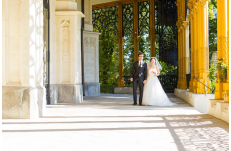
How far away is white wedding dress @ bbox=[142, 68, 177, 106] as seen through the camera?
37.4ft

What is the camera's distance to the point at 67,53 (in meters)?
12.2

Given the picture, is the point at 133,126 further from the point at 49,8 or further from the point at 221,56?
the point at 49,8

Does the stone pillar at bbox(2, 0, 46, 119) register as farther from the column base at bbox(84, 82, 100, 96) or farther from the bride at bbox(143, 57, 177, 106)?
the column base at bbox(84, 82, 100, 96)

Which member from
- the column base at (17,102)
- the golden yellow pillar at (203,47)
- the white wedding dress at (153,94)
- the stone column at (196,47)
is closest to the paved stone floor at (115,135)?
the column base at (17,102)

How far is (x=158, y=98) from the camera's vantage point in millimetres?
11508

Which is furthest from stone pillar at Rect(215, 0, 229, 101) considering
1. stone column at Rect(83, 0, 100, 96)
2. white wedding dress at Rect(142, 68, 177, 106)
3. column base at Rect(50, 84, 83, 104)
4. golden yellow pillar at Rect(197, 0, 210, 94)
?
stone column at Rect(83, 0, 100, 96)

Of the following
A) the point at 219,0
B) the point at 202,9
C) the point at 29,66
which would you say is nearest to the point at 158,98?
the point at 202,9


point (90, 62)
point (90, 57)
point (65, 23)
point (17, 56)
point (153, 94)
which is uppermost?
point (65, 23)

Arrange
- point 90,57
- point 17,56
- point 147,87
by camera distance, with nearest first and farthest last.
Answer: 1. point 17,56
2. point 147,87
3. point 90,57

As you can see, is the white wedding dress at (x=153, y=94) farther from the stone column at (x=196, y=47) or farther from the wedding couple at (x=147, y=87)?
the stone column at (x=196, y=47)

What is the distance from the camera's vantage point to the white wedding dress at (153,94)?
1139 cm

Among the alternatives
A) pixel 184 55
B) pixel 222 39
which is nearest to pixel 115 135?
pixel 222 39

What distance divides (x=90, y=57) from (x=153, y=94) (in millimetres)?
6540

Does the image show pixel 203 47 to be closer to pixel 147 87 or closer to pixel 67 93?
pixel 147 87
